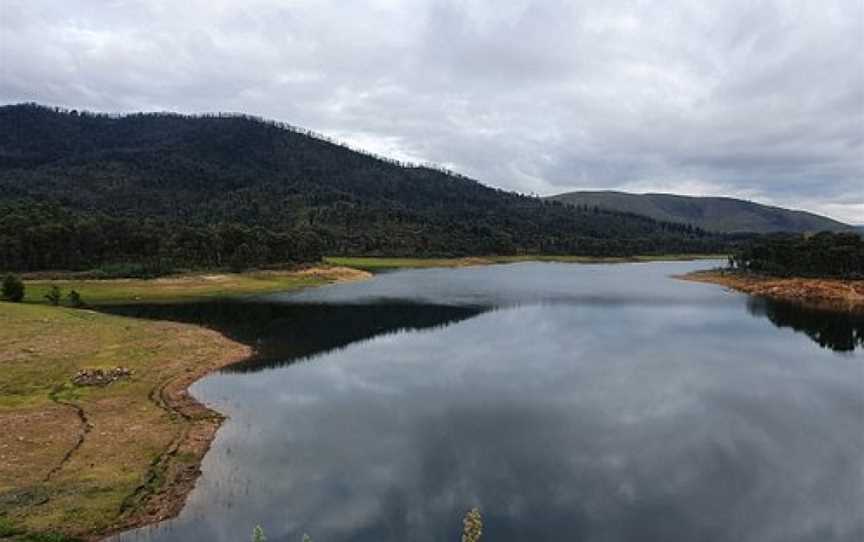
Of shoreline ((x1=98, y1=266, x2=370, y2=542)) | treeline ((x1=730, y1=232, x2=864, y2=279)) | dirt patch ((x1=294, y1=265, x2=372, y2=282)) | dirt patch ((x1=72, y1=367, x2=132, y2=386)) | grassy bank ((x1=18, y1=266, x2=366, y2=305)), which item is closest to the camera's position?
shoreline ((x1=98, y1=266, x2=370, y2=542))

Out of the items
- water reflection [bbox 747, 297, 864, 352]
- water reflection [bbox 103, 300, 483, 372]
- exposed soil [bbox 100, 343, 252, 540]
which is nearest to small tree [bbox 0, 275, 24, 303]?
water reflection [bbox 103, 300, 483, 372]

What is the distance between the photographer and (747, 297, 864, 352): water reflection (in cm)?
6519

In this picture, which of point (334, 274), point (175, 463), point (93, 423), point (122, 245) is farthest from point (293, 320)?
point (122, 245)

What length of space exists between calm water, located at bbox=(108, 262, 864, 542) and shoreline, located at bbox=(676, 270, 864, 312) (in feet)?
122

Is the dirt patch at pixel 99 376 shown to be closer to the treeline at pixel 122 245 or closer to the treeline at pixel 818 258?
the treeline at pixel 122 245

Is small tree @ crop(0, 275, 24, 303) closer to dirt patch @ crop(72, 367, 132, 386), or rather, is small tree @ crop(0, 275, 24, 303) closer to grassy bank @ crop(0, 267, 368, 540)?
grassy bank @ crop(0, 267, 368, 540)

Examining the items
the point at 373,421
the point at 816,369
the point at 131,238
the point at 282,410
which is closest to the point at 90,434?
the point at 282,410

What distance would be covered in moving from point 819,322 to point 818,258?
53853 millimetres

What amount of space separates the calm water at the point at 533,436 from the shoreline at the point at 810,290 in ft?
122

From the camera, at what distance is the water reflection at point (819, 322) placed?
65188mm

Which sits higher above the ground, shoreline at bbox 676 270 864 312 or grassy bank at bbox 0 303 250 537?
shoreline at bbox 676 270 864 312

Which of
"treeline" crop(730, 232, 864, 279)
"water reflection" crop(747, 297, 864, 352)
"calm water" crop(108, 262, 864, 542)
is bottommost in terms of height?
"calm water" crop(108, 262, 864, 542)

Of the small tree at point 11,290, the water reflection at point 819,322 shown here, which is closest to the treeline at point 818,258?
the water reflection at point 819,322

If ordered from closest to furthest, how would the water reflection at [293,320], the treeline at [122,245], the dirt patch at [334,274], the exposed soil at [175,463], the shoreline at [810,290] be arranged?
the exposed soil at [175,463]
the water reflection at [293,320]
the shoreline at [810,290]
the treeline at [122,245]
the dirt patch at [334,274]
